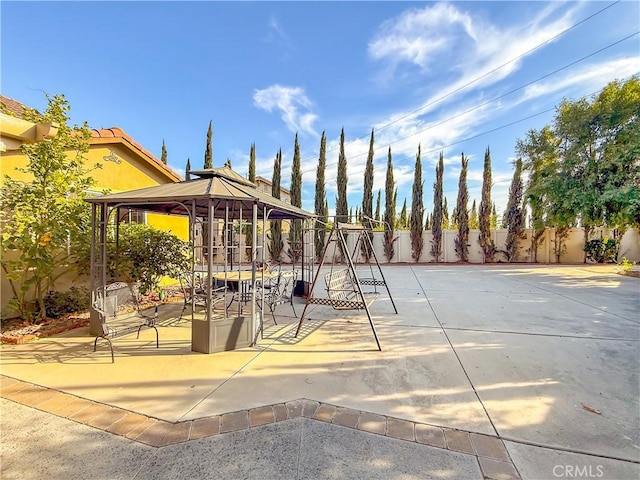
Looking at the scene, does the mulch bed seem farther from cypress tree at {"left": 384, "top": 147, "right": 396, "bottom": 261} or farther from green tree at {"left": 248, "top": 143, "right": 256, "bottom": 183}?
green tree at {"left": 248, "top": 143, "right": 256, "bottom": 183}

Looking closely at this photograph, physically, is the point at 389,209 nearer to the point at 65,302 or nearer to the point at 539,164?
the point at 539,164

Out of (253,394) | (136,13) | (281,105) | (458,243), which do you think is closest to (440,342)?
(253,394)

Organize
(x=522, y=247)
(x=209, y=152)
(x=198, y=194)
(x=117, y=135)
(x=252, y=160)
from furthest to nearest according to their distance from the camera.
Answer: (x=252, y=160) → (x=209, y=152) → (x=522, y=247) → (x=117, y=135) → (x=198, y=194)

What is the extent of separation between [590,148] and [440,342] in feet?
44.3

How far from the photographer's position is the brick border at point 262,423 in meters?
2.02

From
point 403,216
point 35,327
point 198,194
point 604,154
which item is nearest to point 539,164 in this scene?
point 604,154

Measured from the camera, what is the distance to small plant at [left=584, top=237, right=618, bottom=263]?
51.1 feet

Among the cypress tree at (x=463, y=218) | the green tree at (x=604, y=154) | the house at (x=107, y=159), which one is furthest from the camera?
the cypress tree at (x=463, y=218)

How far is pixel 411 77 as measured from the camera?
36.5ft

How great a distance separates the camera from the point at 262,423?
7.55 feet

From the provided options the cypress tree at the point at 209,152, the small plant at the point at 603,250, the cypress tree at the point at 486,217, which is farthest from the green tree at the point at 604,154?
the cypress tree at the point at 209,152

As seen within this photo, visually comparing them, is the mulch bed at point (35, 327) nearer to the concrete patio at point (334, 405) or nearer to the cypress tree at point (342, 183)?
the concrete patio at point (334, 405)

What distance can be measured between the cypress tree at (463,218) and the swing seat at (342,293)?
13.2 m

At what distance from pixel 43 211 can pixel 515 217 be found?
19870 mm
